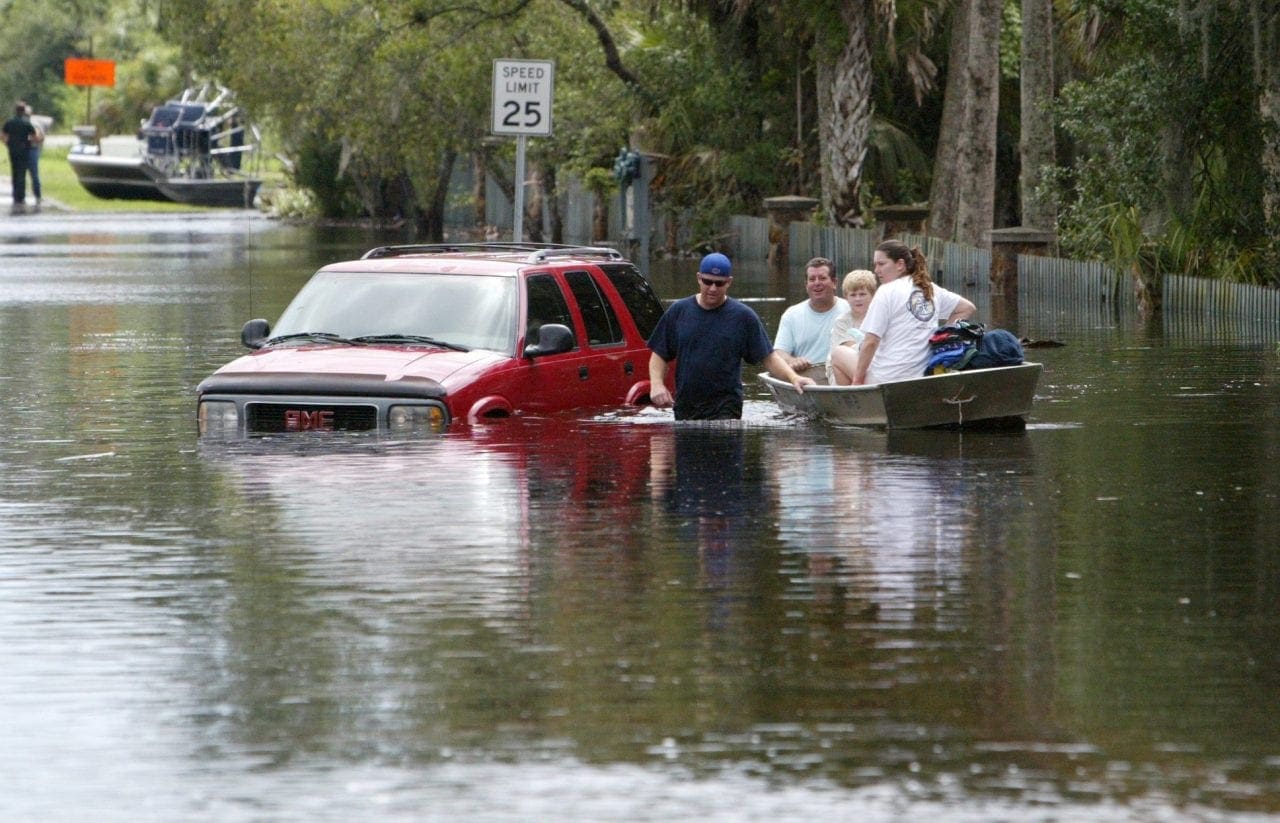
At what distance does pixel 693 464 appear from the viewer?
48.9ft

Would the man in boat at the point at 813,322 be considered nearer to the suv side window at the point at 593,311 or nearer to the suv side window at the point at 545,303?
the suv side window at the point at 593,311

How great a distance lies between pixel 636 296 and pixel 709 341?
139 centimetres

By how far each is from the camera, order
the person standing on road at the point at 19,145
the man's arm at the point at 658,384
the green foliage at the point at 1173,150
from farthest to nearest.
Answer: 1. the person standing on road at the point at 19,145
2. the green foliage at the point at 1173,150
3. the man's arm at the point at 658,384

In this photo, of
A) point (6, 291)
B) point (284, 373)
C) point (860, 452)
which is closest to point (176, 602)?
point (284, 373)

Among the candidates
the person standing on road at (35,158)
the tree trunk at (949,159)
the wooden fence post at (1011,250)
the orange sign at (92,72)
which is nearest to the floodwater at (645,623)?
the wooden fence post at (1011,250)

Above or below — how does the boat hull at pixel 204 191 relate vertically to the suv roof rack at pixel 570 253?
above

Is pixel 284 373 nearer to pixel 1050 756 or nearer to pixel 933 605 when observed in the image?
pixel 933 605

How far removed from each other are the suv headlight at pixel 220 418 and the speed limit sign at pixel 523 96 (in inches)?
359

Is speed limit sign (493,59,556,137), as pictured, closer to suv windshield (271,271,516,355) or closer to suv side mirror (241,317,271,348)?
suv windshield (271,271,516,355)

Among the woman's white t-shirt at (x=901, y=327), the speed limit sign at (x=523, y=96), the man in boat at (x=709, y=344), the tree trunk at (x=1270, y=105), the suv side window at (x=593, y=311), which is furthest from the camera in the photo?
the tree trunk at (x=1270, y=105)

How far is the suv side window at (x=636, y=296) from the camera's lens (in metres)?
17.2

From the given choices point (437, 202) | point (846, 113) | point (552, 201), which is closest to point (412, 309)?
point (846, 113)

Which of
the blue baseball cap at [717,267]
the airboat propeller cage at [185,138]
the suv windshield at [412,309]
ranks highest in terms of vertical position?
the airboat propeller cage at [185,138]

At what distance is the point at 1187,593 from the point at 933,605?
3.53 feet
